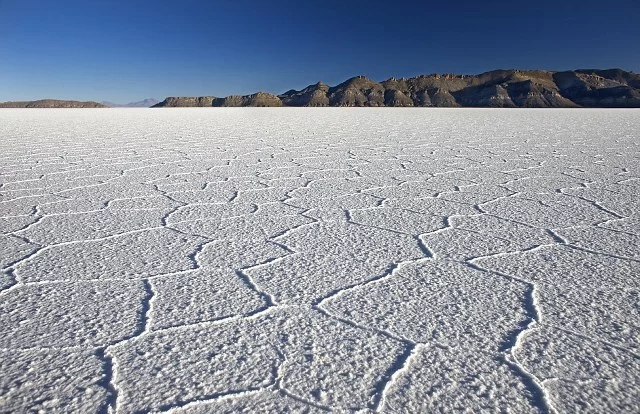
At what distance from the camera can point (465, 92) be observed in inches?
3177

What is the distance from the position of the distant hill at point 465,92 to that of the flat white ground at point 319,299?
7005 cm

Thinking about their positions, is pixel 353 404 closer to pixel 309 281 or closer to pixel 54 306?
pixel 309 281

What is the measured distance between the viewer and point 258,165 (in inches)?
165

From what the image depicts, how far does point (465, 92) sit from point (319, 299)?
280ft

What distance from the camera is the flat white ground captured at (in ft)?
3.17

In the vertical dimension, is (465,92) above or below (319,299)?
below

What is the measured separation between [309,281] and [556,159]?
3929mm

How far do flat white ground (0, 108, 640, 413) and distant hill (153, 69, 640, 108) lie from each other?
70047 millimetres

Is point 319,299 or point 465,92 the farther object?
point 465,92

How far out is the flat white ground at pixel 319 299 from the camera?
967 mm

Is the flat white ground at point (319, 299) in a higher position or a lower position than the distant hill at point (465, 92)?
higher

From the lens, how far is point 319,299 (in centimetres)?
139

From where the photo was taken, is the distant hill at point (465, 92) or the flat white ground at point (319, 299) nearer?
the flat white ground at point (319, 299)

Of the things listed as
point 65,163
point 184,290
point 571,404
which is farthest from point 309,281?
point 65,163
